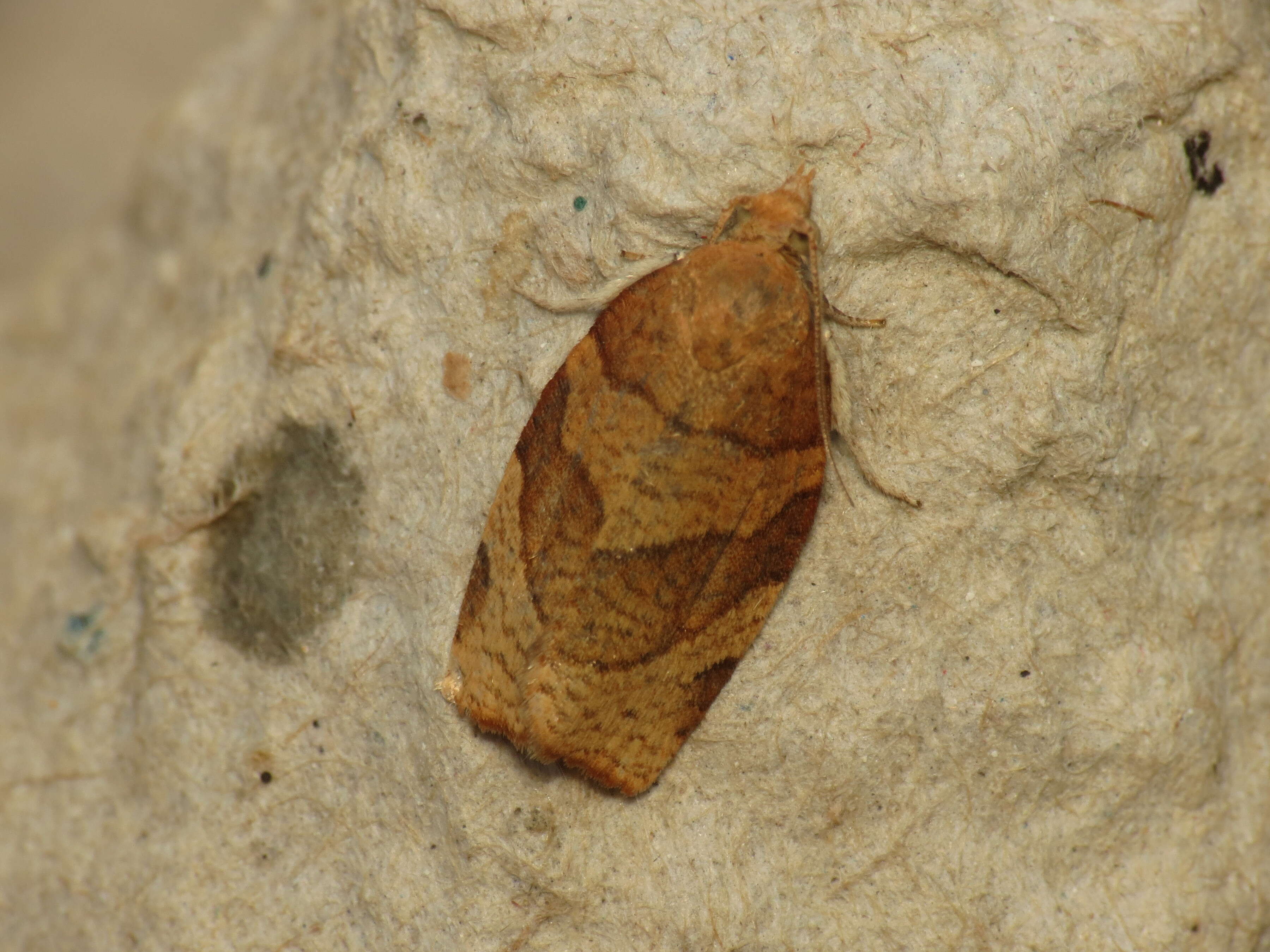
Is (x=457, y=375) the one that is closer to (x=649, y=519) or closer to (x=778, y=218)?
(x=649, y=519)

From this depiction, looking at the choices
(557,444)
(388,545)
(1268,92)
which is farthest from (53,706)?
(1268,92)

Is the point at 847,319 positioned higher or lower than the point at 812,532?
higher

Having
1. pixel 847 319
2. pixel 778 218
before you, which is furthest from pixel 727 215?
pixel 847 319

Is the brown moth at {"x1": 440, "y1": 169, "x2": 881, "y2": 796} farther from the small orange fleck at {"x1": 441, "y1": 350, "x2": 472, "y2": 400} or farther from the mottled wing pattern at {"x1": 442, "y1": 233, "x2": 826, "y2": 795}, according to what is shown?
the small orange fleck at {"x1": 441, "y1": 350, "x2": 472, "y2": 400}

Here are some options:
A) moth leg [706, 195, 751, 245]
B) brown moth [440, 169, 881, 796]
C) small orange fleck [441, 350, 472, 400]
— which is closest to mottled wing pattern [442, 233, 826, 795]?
brown moth [440, 169, 881, 796]

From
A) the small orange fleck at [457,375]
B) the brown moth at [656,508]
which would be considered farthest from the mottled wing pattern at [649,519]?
the small orange fleck at [457,375]

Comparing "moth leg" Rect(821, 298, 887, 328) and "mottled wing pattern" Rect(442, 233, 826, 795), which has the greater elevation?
"moth leg" Rect(821, 298, 887, 328)

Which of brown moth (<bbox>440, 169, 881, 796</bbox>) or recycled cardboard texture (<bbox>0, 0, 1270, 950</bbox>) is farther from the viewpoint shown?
recycled cardboard texture (<bbox>0, 0, 1270, 950</bbox>)
